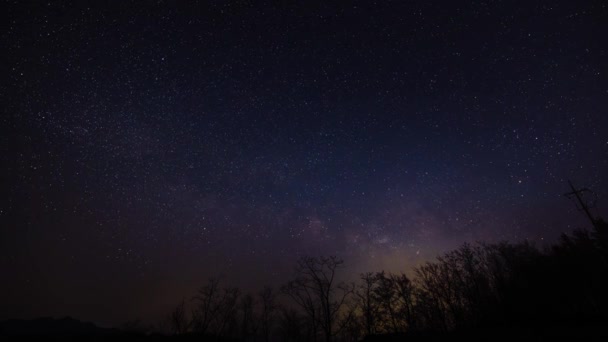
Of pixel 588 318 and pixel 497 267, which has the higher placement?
pixel 497 267

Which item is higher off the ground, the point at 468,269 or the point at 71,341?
the point at 468,269

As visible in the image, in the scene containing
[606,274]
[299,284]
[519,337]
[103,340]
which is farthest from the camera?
[299,284]

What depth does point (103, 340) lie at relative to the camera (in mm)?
37312

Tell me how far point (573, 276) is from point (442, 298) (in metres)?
16.9

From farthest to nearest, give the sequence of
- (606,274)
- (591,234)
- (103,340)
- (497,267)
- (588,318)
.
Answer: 1. (497,267)
2. (591,234)
3. (103,340)
4. (606,274)
5. (588,318)

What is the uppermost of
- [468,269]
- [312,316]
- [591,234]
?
[591,234]

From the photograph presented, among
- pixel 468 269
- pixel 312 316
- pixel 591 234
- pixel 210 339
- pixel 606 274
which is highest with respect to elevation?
pixel 591 234

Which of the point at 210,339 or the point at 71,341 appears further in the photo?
the point at 210,339

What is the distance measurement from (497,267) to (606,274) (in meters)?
15.0

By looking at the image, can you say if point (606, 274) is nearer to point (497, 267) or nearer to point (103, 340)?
point (497, 267)

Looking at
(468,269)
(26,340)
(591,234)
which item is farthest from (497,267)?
(26,340)

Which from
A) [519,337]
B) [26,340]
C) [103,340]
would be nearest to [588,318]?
[519,337]

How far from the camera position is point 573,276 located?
34250 mm

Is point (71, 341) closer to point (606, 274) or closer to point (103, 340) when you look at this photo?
point (103, 340)
